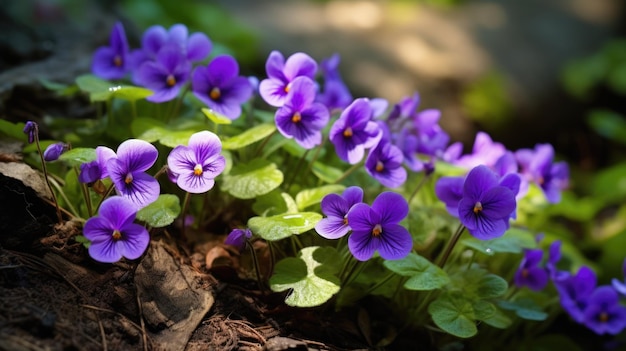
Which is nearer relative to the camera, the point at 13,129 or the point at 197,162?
the point at 197,162

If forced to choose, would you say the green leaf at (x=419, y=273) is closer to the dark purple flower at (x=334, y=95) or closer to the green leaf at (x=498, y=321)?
the green leaf at (x=498, y=321)

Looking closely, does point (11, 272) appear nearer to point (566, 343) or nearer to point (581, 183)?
point (566, 343)

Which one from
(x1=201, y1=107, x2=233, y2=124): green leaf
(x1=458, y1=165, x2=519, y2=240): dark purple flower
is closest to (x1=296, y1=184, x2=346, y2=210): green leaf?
(x1=201, y1=107, x2=233, y2=124): green leaf

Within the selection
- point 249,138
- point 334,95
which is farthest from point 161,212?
point 334,95

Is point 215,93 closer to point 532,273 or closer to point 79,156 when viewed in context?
point 79,156

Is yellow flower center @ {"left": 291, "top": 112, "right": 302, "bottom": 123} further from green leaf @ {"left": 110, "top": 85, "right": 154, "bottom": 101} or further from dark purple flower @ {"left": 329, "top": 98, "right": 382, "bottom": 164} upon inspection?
Result: green leaf @ {"left": 110, "top": 85, "right": 154, "bottom": 101}

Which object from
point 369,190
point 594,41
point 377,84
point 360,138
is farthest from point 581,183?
point 360,138
